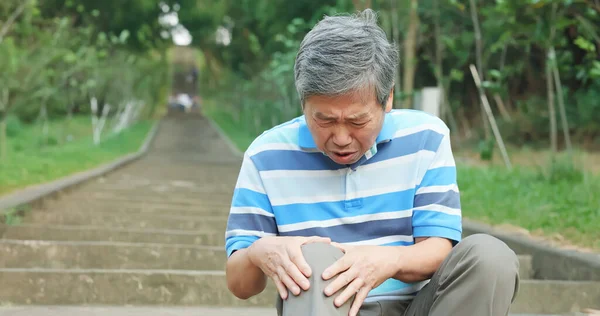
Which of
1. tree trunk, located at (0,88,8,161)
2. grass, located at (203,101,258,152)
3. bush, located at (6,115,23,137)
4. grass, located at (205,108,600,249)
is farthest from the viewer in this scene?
grass, located at (203,101,258,152)

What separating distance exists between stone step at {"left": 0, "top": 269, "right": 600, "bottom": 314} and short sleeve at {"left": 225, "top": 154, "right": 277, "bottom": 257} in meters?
1.68

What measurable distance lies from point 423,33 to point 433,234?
47.7ft

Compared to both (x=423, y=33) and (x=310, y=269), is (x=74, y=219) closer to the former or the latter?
(x=310, y=269)

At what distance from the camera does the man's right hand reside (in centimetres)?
199

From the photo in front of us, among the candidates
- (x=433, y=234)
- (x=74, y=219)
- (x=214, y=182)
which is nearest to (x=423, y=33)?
(x=214, y=182)

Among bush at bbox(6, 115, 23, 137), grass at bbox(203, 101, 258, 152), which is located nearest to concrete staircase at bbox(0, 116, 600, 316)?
bush at bbox(6, 115, 23, 137)

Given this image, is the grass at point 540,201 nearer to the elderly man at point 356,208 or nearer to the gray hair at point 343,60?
the elderly man at point 356,208

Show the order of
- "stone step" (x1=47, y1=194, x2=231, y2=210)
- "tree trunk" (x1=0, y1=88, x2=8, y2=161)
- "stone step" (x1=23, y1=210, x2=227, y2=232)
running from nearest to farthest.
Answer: "stone step" (x1=23, y1=210, x2=227, y2=232)
"stone step" (x1=47, y1=194, x2=231, y2=210)
"tree trunk" (x1=0, y1=88, x2=8, y2=161)

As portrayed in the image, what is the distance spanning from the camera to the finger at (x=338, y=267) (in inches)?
78.4

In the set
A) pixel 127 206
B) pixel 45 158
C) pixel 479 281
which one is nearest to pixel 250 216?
pixel 479 281

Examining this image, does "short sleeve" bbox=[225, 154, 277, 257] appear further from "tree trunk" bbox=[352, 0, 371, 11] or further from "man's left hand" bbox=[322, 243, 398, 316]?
"tree trunk" bbox=[352, 0, 371, 11]

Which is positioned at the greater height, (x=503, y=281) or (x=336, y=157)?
(x=336, y=157)

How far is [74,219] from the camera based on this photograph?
21.1ft

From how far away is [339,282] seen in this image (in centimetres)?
199
